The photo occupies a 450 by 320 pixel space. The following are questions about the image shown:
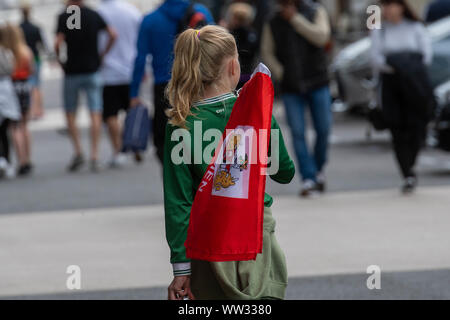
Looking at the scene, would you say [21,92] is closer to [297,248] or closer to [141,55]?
[141,55]

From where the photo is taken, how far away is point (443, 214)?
8.05 m

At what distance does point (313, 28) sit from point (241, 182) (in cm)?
566

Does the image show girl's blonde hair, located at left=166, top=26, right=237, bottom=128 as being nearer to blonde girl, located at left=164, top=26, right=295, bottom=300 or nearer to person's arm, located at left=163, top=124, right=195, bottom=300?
blonde girl, located at left=164, top=26, right=295, bottom=300

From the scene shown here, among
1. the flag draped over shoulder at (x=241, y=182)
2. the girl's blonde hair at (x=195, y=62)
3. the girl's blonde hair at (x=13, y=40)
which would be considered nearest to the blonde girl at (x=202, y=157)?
the girl's blonde hair at (x=195, y=62)

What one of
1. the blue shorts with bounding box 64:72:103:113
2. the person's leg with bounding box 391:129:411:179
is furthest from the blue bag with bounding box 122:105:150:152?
the blue shorts with bounding box 64:72:103:113

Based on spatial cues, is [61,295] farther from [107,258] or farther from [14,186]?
[14,186]

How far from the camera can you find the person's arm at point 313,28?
8.83 meters

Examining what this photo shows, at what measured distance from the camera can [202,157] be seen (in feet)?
11.8

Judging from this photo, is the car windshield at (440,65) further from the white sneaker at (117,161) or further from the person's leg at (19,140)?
the person's leg at (19,140)

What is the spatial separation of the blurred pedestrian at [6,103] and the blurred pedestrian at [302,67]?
345 centimetres

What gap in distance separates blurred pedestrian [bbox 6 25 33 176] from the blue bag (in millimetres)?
3571

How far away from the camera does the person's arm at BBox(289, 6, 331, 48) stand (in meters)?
8.83
